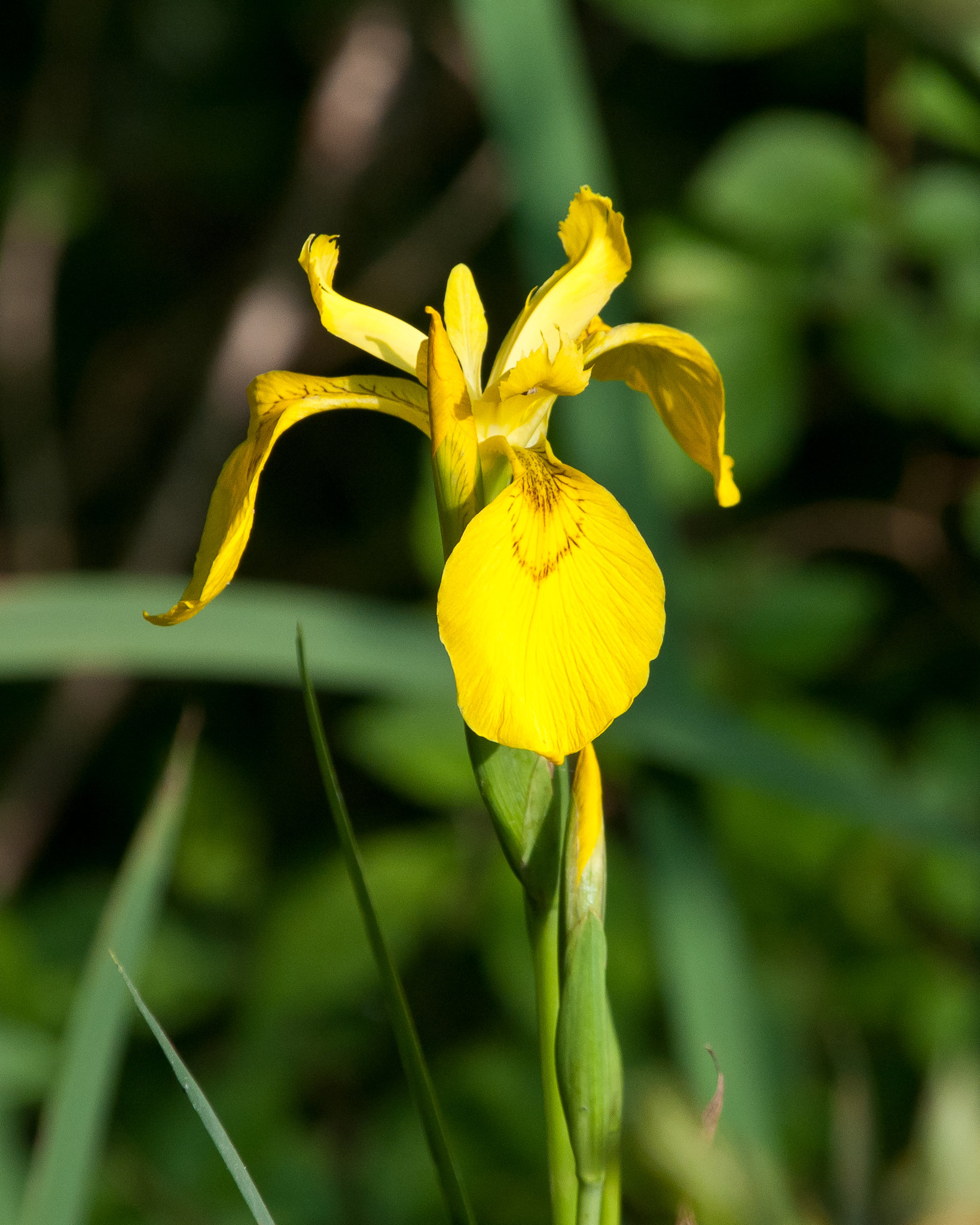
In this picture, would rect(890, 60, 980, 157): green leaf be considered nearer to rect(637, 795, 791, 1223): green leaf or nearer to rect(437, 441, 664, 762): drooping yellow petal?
rect(637, 795, 791, 1223): green leaf

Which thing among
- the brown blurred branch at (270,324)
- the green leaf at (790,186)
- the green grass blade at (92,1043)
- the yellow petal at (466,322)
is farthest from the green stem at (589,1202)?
the brown blurred branch at (270,324)

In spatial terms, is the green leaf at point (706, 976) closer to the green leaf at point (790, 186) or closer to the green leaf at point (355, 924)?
the green leaf at point (355, 924)

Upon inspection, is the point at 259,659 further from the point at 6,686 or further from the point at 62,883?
the point at 6,686

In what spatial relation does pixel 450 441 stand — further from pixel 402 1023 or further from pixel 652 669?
pixel 652 669

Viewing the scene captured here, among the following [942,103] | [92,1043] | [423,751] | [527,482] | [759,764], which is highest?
[527,482]

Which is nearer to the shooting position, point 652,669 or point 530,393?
point 530,393

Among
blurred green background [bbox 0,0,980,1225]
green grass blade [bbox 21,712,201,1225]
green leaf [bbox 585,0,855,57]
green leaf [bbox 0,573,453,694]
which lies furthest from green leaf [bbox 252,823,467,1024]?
green leaf [bbox 585,0,855,57]

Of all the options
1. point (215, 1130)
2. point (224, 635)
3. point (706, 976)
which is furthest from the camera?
point (224, 635)

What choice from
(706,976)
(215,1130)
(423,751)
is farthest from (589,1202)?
(423,751)
